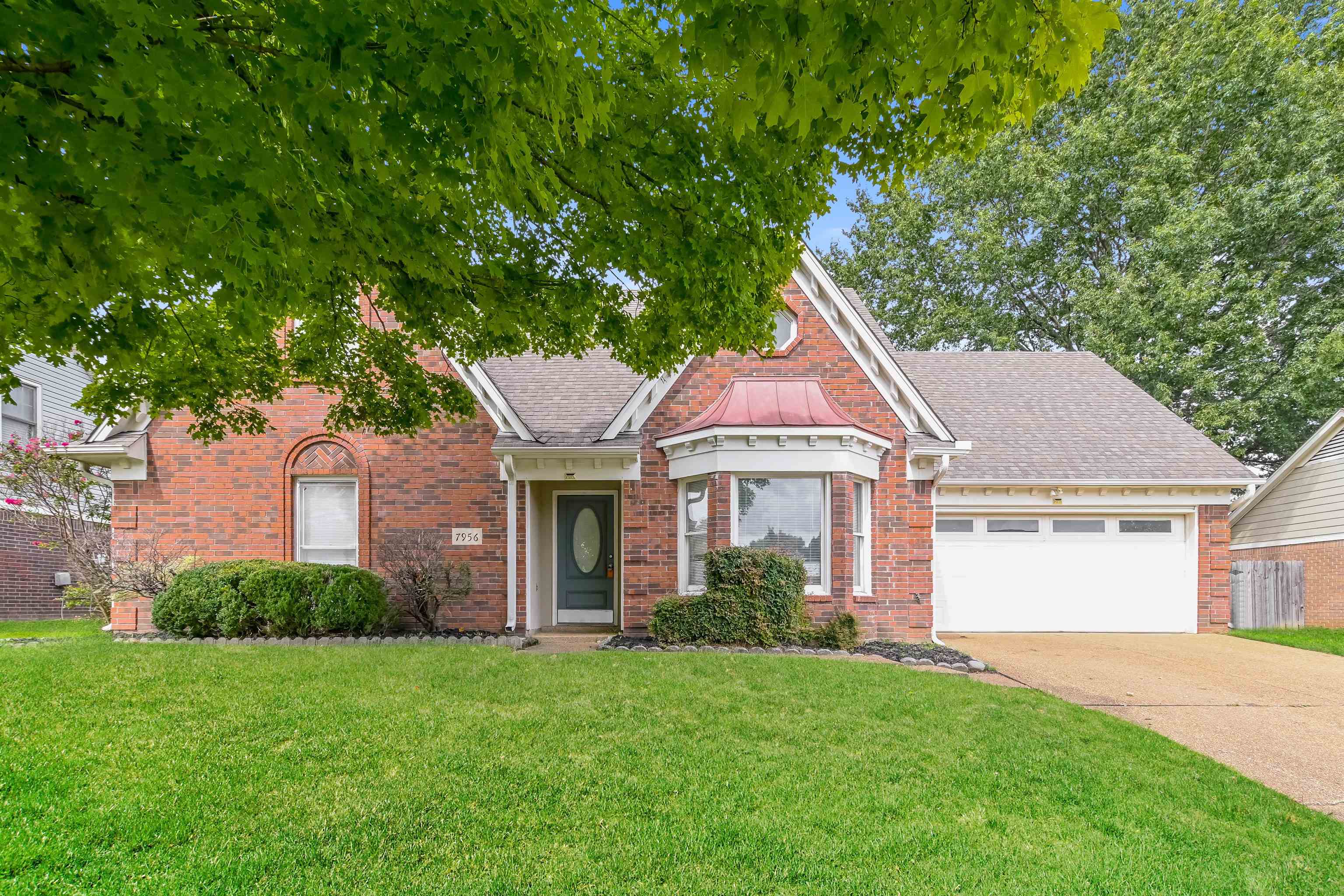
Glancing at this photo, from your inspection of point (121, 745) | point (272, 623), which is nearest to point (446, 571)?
point (272, 623)

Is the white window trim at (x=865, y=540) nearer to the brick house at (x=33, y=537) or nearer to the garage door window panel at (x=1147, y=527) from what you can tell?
the garage door window panel at (x=1147, y=527)

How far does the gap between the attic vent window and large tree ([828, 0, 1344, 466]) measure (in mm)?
15853

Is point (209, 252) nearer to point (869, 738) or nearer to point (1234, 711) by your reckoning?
point (869, 738)

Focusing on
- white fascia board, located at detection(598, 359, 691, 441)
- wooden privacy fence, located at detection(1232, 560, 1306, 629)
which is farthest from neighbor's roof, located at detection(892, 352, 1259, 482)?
white fascia board, located at detection(598, 359, 691, 441)

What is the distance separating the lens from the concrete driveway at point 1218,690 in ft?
18.4

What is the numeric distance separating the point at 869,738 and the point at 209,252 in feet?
18.1

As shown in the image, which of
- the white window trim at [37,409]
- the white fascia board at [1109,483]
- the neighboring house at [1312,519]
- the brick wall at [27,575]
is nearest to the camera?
the white fascia board at [1109,483]

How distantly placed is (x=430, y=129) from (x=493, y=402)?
7968mm

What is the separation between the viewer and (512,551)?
11.0 meters

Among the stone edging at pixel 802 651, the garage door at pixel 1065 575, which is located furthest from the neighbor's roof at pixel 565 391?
the garage door at pixel 1065 575

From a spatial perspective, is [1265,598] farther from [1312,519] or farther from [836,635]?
[836,635]

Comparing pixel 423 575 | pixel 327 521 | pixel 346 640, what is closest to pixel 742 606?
pixel 423 575

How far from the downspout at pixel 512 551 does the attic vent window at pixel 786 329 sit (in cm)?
484

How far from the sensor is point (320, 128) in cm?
304
